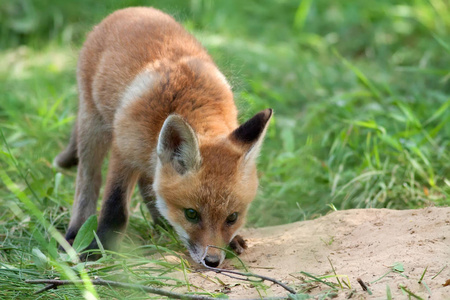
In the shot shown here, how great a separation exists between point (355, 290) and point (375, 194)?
6.40ft

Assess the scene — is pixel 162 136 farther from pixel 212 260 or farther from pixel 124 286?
pixel 124 286

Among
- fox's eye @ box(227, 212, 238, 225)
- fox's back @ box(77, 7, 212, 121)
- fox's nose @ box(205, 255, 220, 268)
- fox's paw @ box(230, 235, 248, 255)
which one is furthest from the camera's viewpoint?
fox's back @ box(77, 7, 212, 121)

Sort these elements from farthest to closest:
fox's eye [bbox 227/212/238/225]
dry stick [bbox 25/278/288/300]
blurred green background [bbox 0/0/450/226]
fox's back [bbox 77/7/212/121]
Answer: blurred green background [bbox 0/0/450/226] < fox's back [bbox 77/7/212/121] < fox's eye [bbox 227/212/238/225] < dry stick [bbox 25/278/288/300]

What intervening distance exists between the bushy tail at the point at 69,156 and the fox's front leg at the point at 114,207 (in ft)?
3.49

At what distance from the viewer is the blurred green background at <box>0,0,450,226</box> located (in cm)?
499


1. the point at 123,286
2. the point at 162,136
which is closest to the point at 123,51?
the point at 162,136

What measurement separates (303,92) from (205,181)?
419 cm

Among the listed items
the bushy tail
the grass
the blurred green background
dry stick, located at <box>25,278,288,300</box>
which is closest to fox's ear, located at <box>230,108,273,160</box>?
the grass

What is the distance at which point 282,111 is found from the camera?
723cm

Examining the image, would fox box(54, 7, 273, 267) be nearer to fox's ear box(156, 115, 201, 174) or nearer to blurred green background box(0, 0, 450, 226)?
fox's ear box(156, 115, 201, 174)

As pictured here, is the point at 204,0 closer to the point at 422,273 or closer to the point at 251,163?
Result: the point at 251,163

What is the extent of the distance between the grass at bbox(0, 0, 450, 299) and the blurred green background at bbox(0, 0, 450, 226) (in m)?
0.02

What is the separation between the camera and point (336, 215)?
4.18 meters

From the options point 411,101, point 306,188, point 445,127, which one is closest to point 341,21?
point 411,101
